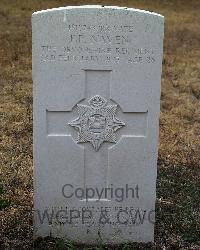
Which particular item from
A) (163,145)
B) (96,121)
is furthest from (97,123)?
(163,145)

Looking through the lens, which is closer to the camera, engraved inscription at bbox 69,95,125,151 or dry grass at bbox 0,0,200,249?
engraved inscription at bbox 69,95,125,151

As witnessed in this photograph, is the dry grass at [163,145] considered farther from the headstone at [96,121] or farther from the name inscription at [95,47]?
the name inscription at [95,47]

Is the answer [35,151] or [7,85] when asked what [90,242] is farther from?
[7,85]

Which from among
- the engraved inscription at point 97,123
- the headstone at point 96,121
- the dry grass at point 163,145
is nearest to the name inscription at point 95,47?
the headstone at point 96,121

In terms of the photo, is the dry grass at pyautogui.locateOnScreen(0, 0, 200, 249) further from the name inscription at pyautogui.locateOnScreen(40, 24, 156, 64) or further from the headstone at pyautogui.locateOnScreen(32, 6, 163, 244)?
the name inscription at pyautogui.locateOnScreen(40, 24, 156, 64)

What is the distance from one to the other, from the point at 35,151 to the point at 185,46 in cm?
839

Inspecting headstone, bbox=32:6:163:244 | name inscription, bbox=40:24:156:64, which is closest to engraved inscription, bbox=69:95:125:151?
headstone, bbox=32:6:163:244

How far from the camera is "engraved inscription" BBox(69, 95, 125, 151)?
377cm

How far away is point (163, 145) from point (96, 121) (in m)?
2.46

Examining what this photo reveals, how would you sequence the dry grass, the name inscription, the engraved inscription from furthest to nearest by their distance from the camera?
the dry grass
the engraved inscription
the name inscription

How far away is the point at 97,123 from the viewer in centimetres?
384

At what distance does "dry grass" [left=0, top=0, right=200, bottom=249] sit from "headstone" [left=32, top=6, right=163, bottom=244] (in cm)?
23

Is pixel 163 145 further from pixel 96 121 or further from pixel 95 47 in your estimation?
pixel 95 47

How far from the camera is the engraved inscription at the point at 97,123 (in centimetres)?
377
